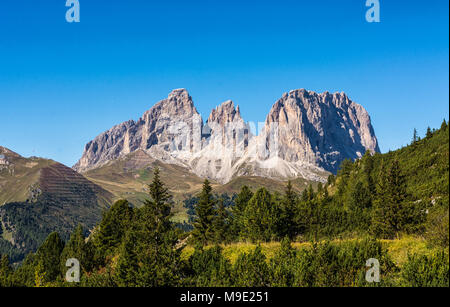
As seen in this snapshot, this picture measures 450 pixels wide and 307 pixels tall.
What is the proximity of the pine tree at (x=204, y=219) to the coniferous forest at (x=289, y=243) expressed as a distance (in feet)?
0.67

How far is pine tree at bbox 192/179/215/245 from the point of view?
6706cm

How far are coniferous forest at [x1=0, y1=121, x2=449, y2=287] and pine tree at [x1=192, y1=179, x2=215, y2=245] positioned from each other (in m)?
0.20

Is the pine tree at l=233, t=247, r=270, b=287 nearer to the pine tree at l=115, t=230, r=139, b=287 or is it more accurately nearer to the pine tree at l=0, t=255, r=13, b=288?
the pine tree at l=115, t=230, r=139, b=287

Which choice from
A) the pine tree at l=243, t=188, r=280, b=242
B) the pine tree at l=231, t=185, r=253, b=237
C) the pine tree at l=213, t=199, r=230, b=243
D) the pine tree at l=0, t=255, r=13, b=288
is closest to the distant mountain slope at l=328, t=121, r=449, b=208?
the pine tree at l=243, t=188, r=280, b=242

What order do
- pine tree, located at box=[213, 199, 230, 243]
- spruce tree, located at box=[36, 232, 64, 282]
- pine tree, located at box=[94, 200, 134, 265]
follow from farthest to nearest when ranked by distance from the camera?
spruce tree, located at box=[36, 232, 64, 282] < pine tree, located at box=[94, 200, 134, 265] < pine tree, located at box=[213, 199, 230, 243]

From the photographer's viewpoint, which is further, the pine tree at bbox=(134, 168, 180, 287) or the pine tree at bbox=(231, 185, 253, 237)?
the pine tree at bbox=(231, 185, 253, 237)

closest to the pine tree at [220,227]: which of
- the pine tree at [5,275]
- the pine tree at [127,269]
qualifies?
the pine tree at [127,269]

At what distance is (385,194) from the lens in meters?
44.2

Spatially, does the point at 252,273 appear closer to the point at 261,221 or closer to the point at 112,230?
Answer: the point at 261,221

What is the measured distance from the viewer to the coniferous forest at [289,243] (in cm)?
2194

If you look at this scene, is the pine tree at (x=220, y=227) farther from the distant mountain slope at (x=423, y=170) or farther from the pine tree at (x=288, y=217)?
the distant mountain slope at (x=423, y=170)

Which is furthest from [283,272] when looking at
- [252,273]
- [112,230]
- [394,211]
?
[112,230]
